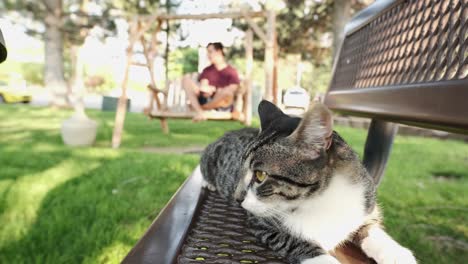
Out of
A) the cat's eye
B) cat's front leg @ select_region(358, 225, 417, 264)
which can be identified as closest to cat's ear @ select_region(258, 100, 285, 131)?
the cat's eye

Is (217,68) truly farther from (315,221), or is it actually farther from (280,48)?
(280,48)

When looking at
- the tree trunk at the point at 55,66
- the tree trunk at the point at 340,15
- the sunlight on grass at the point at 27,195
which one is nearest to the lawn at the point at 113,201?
the sunlight on grass at the point at 27,195

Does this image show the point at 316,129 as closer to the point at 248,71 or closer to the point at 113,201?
the point at 113,201

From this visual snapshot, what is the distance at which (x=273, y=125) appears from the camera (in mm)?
1175

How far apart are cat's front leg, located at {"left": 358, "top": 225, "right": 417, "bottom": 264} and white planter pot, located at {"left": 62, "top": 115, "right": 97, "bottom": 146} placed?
4.83 meters

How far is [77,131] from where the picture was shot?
16.6 feet

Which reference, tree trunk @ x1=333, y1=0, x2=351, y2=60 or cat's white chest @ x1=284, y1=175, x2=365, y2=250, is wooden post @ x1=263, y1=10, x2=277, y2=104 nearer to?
cat's white chest @ x1=284, y1=175, x2=365, y2=250

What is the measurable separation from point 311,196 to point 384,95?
0.35 m

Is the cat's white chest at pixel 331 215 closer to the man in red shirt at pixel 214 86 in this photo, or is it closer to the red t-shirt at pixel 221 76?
the man in red shirt at pixel 214 86

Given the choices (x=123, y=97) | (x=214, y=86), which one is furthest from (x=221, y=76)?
(x=123, y=97)

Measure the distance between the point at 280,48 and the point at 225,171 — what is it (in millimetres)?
10785

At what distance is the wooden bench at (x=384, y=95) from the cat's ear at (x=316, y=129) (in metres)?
0.13

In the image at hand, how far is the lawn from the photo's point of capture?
6.89 feet

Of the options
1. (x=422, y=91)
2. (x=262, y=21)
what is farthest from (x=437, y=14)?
(x=262, y=21)
